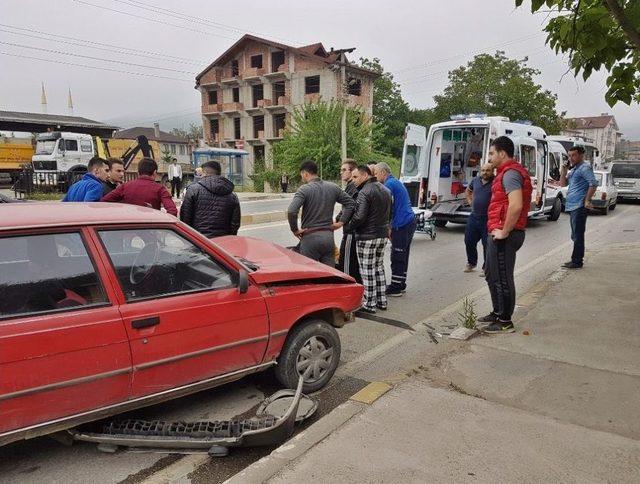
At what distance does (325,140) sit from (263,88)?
783 inches

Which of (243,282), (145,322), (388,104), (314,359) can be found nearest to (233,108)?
(388,104)

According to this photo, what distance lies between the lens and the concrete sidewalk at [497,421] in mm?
2732

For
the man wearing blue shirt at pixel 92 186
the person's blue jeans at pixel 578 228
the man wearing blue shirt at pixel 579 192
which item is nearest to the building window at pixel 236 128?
the man wearing blue shirt at pixel 579 192

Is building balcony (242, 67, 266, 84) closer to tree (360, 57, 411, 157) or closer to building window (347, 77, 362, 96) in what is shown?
building window (347, 77, 362, 96)

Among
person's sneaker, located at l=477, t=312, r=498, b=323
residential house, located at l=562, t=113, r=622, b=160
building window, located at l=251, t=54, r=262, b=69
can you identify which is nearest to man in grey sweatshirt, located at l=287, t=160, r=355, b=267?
person's sneaker, located at l=477, t=312, r=498, b=323

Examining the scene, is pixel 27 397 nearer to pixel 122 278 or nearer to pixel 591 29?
pixel 122 278

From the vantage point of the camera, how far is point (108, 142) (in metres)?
27.8

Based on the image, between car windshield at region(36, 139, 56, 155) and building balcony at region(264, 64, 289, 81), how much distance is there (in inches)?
1040

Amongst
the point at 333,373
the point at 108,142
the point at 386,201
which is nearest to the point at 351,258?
the point at 386,201

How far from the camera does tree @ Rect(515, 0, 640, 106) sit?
3.27 meters

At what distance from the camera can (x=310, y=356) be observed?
3824mm

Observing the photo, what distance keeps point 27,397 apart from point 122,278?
2.53ft

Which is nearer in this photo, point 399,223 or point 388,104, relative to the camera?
point 399,223

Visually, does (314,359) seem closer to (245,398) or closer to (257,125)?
(245,398)
